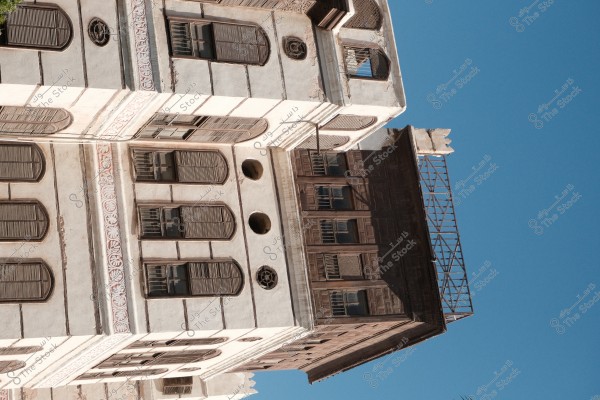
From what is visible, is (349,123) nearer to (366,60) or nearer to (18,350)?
(366,60)

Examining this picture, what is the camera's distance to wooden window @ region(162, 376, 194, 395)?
4691cm

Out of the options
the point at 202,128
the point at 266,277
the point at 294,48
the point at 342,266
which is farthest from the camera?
the point at 342,266

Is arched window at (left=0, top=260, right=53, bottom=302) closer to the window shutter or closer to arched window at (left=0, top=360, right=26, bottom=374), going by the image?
arched window at (left=0, top=360, right=26, bottom=374)

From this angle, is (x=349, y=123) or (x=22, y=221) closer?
(x=22, y=221)

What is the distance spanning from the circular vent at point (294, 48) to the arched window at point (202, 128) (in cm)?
269

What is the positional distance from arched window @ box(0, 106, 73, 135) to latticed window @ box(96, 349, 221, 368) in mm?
9629

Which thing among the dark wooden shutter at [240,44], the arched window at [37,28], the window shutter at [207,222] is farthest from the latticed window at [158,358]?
the arched window at [37,28]

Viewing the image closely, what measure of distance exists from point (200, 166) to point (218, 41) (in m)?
5.10

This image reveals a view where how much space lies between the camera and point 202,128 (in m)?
35.7

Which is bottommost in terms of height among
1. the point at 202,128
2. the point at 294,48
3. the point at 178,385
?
the point at 178,385

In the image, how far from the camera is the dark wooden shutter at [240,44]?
112ft

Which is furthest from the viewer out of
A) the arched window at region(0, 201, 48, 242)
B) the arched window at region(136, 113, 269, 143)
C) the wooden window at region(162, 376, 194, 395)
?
the wooden window at region(162, 376, 194, 395)

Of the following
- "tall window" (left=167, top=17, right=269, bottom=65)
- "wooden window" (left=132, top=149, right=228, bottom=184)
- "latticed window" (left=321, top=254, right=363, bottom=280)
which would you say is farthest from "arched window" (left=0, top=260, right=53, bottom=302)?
"latticed window" (left=321, top=254, right=363, bottom=280)

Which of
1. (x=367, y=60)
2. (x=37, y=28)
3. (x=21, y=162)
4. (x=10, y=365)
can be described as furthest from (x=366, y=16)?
(x=10, y=365)
